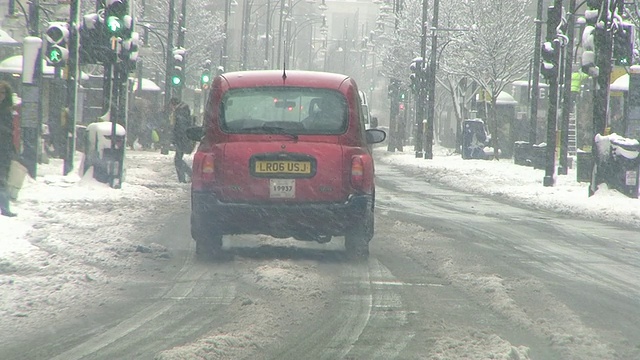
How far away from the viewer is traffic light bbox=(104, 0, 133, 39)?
19938 millimetres

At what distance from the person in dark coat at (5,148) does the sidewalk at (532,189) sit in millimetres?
9130

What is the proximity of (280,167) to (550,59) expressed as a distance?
1482 cm

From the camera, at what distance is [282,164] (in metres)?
10.4

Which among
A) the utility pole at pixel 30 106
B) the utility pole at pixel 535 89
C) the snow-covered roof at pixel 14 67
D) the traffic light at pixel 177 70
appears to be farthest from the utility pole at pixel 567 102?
the traffic light at pixel 177 70

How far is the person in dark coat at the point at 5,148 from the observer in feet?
44.3

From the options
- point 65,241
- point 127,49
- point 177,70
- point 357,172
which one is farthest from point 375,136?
point 177,70

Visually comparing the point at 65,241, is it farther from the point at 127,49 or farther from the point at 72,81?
the point at 72,81

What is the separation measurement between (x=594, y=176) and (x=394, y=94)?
3399 centimetres

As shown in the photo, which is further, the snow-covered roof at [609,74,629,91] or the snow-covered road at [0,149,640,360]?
the snow-covered roof at [609,74,629,91]

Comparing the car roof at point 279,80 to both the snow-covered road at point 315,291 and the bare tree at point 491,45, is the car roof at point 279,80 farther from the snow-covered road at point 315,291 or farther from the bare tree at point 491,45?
the bare tree at point 491,45

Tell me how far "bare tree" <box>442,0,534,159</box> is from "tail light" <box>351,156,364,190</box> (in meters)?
35.7

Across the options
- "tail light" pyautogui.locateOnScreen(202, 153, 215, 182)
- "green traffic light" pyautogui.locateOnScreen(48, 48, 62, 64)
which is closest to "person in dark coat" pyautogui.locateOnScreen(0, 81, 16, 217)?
"tail light" pyautogui.locateOnScreen(202, 153, 215, 182)

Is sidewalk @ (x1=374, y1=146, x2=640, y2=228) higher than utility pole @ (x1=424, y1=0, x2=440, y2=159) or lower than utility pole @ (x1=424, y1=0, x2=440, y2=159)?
lower

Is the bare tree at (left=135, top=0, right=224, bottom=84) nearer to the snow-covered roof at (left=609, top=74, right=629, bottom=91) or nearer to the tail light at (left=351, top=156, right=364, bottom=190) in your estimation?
the snow-covered roof at (left=609, top=74, right=629, bottom=91)
